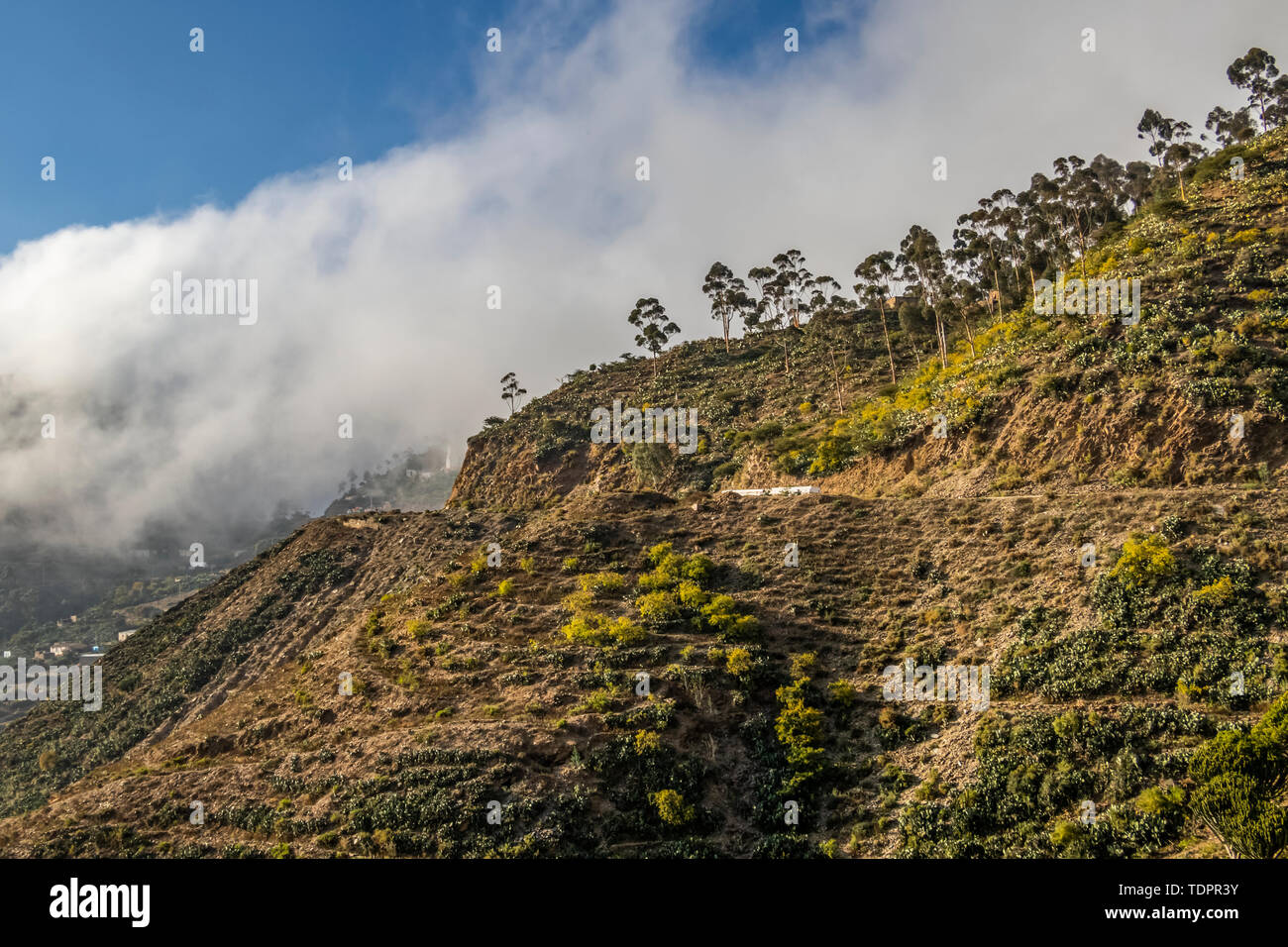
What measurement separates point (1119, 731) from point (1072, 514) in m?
14.1

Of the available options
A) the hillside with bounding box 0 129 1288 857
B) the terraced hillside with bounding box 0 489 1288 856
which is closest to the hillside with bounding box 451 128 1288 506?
the hillside with bounding box 0 129 1288 857

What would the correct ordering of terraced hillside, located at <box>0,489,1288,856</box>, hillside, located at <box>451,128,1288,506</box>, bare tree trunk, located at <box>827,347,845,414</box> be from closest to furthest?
terraced hillside, located at <box>0,489,1288,856</box> < hillside, located at <box>451,128,1288,506</box> < bare tree trunk, located at <box>827,347,845,414</box>

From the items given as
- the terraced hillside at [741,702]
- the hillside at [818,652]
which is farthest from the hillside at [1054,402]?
the terraced hillside at [741,702]

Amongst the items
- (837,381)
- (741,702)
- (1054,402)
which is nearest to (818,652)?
(741,702)

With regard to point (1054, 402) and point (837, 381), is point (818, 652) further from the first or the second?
point (837, 381)

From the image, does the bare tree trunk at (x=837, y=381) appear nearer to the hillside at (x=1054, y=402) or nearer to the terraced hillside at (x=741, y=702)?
the hillside at (x=1054, y=402)

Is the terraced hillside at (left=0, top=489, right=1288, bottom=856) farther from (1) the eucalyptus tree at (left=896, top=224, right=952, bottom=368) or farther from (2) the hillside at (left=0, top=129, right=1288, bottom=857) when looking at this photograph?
(1) the eucalyptus tree at (left=896, top=224, right=952, bottom=368)

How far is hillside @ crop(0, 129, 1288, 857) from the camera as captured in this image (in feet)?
87.9

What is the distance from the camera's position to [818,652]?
1420 inches

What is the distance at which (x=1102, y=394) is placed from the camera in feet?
148

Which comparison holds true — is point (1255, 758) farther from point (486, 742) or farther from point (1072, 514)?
point (486, 742)
